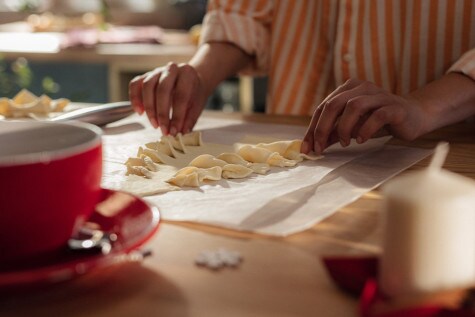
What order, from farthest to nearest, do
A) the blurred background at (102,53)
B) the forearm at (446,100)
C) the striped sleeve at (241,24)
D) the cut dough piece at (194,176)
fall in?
the blurred background at (102,53)
the striped sleeve at (241,24)
the forearm at (446,100)
the cut dough piece at (194,176)

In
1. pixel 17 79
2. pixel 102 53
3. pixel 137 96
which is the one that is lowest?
pixel 17 79

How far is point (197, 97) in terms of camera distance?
3.36 feet

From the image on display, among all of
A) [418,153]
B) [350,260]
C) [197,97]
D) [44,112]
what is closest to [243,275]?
[350,260]

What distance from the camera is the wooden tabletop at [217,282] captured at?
42 centimetres

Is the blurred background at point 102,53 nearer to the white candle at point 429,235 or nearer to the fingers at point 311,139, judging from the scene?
the fingers at point 311,139

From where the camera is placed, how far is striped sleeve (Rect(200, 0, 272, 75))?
1.25 metres

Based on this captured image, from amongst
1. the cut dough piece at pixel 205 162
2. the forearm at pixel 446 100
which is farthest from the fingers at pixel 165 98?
the forearm at pixel 446 100

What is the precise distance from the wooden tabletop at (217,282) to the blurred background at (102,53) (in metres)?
1.78

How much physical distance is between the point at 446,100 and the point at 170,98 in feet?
1.24

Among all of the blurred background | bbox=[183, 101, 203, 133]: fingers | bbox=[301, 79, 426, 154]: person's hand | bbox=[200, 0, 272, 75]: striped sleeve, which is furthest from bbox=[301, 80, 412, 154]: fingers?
the blurred background

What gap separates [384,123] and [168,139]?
0.26 metres

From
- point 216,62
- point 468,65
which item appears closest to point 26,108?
point 216,62

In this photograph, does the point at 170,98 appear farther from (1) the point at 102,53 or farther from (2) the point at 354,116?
(1) the point at 102,53

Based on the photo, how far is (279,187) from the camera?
2.26ft
